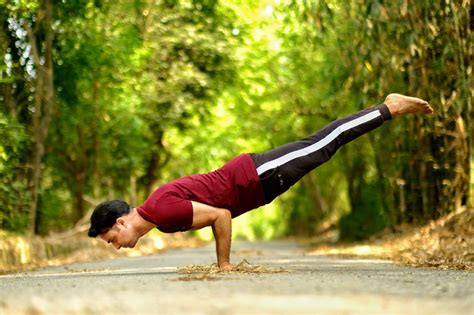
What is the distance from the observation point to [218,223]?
24.1ft

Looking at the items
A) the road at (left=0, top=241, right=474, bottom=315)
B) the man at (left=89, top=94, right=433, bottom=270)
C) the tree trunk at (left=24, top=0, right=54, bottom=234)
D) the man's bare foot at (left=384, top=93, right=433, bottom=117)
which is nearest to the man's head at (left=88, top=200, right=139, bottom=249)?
the man at (left=89, top=94, right=433, bottom=270)

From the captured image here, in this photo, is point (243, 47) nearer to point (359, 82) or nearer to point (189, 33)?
point (189, 33)

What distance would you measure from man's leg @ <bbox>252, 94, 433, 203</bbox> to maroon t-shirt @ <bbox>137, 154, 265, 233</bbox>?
107mm

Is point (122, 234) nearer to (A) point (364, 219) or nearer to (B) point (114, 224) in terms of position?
(B) point (114, 224)

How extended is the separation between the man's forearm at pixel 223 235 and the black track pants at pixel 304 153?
461mm

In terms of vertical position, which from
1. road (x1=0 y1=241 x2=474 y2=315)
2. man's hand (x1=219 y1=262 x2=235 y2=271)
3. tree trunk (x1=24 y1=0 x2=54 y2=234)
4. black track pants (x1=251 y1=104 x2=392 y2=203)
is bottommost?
road (x1=0 y1=241 x2=474 y2=315)

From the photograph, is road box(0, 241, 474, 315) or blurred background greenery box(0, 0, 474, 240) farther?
blurred background greenery box(0, 0, 474, 240)

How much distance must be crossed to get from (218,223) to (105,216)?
101 cm

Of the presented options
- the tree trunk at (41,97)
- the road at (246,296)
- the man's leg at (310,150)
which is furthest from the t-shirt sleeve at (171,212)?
the tree trunk at (41,97)

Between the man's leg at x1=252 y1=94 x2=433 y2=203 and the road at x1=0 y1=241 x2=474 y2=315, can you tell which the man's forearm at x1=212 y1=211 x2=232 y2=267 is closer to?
the man's leg at x1=252 y1=94 x2=433 y2=203

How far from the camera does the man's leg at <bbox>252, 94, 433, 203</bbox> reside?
7512 mm

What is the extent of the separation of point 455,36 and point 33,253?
710 cm

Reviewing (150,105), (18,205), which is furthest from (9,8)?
(150,105)

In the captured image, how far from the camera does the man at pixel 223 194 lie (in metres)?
7.32
